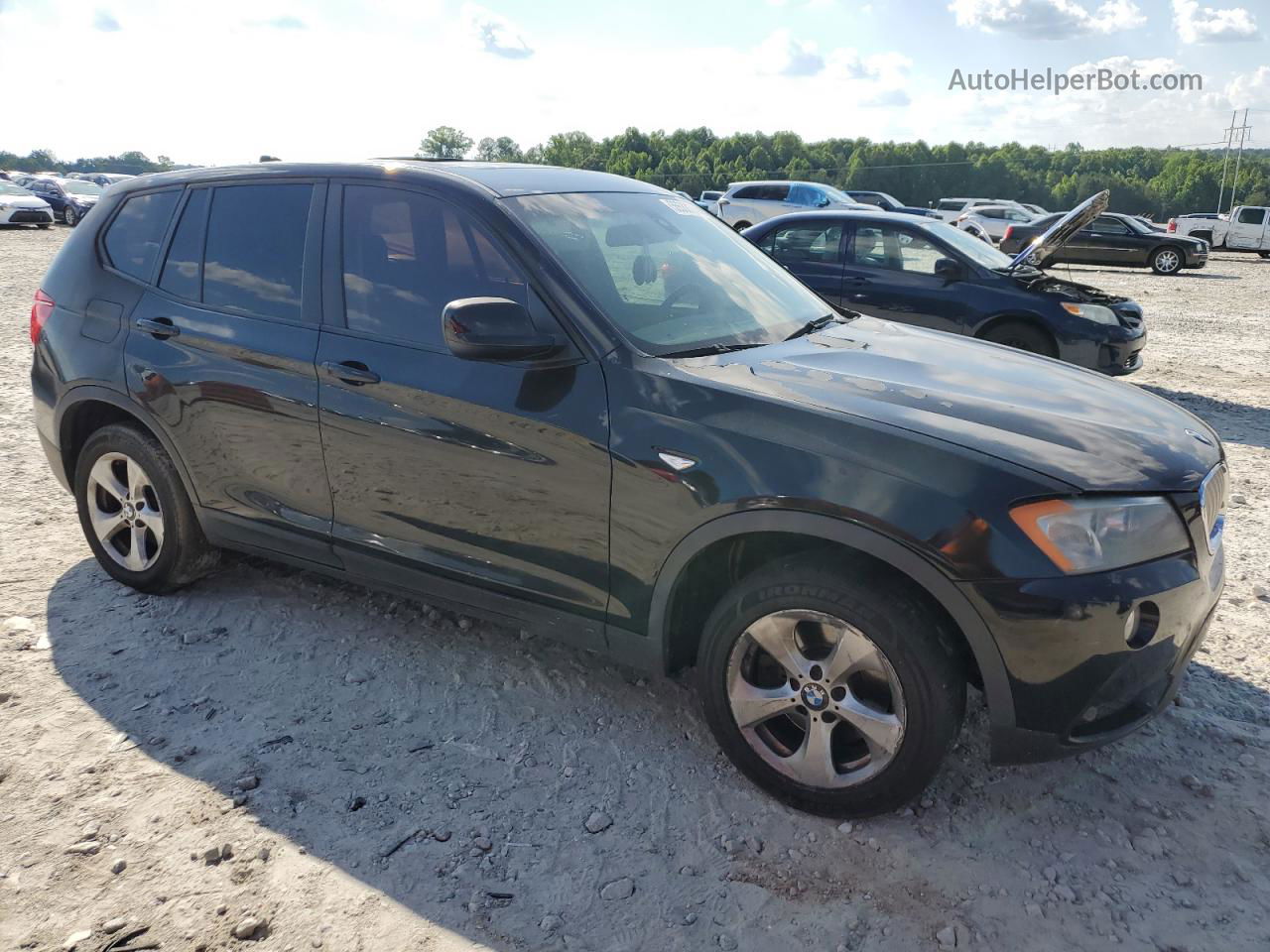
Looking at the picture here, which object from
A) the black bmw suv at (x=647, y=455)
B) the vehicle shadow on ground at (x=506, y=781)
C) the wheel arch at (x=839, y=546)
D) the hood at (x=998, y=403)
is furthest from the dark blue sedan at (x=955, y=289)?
the wheel arch at (x=839, y=546)

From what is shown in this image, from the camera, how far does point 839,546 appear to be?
8.71 ft

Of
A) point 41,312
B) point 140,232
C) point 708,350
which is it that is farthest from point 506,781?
point 41,312

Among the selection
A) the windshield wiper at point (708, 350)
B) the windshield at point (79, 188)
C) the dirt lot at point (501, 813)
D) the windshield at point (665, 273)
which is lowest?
the dirt lot at point (501, 813)

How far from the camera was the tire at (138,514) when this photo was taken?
3.93m

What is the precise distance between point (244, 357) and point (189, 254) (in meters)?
0.63

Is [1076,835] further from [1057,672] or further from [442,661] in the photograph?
[442,661]

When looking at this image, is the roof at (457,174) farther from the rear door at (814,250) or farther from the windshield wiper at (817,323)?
the rear door at (814,250)

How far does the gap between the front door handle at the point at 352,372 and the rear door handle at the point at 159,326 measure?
861 millimetres

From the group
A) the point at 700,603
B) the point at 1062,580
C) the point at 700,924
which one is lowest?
the point at 700,924

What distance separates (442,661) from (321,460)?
90 centimetres

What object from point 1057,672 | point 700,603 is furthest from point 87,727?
point 1057,672

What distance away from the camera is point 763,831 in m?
2.74

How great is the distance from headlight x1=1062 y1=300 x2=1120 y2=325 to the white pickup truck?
24722 mm

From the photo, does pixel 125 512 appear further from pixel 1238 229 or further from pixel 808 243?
pixel 1238 229
